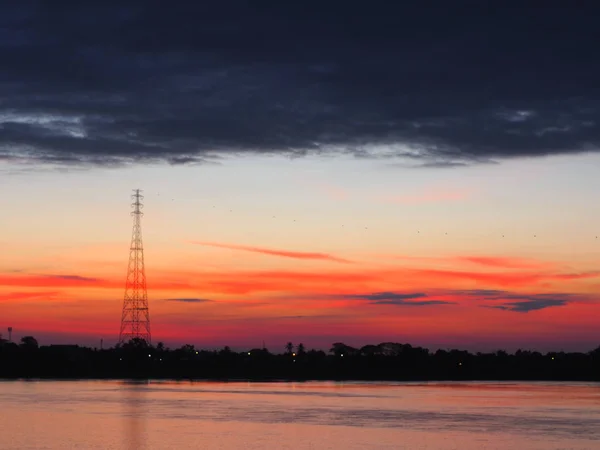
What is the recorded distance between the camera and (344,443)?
→ 59.2 m

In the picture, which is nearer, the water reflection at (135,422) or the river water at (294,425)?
the river water at (294,425)

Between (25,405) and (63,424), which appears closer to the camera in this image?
(63,424)

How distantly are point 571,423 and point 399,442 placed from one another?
66.7 ft

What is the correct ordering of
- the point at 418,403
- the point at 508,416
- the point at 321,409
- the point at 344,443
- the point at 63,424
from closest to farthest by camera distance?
the point at 344,443 → the point at 63,424 → the point at 508,416 → the point at 321,409 → the point at 418,403

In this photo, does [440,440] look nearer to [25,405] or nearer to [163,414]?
[163,414]

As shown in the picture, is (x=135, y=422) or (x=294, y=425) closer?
(x=294, y=425)

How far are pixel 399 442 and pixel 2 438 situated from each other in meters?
24.3

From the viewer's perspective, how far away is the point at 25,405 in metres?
96.8

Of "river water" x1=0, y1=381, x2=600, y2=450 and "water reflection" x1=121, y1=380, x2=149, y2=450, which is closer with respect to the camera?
"river water" x1=0, y1=381, x2=600, y2=450

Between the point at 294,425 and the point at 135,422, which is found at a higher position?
the point at 135,422

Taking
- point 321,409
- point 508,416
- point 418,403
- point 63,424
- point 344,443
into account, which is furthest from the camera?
point 418,403

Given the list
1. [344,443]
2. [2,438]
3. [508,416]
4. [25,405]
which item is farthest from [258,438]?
[25,405]

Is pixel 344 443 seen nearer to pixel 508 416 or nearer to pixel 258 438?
pixel 258 438

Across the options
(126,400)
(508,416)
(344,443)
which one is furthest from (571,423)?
(126,400)
